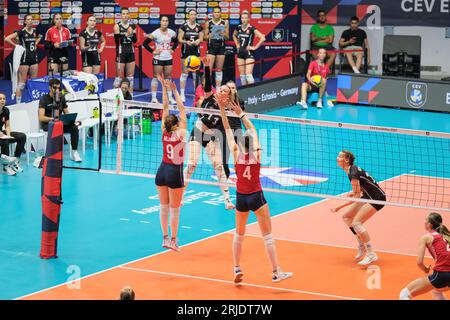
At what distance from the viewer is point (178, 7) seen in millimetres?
31312

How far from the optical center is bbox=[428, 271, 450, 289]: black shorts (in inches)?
449

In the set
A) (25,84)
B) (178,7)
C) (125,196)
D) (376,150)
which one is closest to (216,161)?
(125,196)

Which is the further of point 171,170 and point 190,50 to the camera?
point 190,50

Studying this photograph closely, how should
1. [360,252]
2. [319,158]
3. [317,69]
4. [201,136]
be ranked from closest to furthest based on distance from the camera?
[360,252] → [201,136] → [319,158] → [317,69]

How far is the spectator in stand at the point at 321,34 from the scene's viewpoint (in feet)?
103

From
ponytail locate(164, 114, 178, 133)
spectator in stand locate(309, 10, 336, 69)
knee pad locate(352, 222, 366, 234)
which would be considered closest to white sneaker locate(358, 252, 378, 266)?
knee pad locate(352, 222, 366, 234)

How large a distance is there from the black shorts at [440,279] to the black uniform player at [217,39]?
1610 centimetres

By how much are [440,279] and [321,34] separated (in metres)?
20.8

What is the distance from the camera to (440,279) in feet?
37.4

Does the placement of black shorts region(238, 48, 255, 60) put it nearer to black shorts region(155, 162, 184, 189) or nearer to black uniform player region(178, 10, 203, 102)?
black uniform player region(178, 10, 203, 102)

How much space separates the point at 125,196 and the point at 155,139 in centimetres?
496

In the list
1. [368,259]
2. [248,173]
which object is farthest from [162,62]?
[248,173]

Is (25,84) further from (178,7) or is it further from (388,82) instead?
(388,82)

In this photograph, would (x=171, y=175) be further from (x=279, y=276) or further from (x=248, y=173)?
(x=279, y=276)
